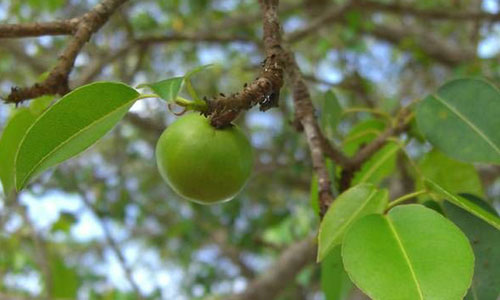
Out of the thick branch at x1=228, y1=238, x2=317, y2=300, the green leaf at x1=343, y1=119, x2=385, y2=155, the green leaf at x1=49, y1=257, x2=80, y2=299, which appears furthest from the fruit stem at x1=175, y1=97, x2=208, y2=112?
the thick branch at x1=228, y1=238, x2=317, y2=300

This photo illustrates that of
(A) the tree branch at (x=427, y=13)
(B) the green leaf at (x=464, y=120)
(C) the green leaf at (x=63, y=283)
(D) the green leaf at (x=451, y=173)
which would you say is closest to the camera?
(B) the green leaf at (x=464, y=120)

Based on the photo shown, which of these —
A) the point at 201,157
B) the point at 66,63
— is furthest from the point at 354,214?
the point at 66,63

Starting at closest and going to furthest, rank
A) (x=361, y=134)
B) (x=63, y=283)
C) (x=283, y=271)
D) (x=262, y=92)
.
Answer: (x=262, y=92) < (x=361, y=134) < (x=63, y=283) < (x=283, y=271)

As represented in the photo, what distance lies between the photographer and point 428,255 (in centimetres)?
94

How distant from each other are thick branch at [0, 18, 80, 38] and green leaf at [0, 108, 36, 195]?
0.49 ft

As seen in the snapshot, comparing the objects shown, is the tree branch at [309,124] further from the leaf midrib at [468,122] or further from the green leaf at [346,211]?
the leaf midrib at [468,122]

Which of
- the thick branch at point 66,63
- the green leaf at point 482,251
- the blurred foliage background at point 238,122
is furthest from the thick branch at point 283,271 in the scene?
the thick branch at point 66,63

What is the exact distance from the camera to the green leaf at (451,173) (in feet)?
4.97

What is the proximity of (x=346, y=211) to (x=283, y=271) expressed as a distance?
1706 mm

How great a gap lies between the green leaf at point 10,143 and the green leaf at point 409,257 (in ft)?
2.11

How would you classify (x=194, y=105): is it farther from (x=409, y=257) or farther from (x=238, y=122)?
(x=238, y=122)

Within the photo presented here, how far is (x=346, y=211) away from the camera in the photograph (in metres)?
1.10

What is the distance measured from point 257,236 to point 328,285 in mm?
2451

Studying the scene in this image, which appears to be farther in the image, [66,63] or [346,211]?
[66,63]
